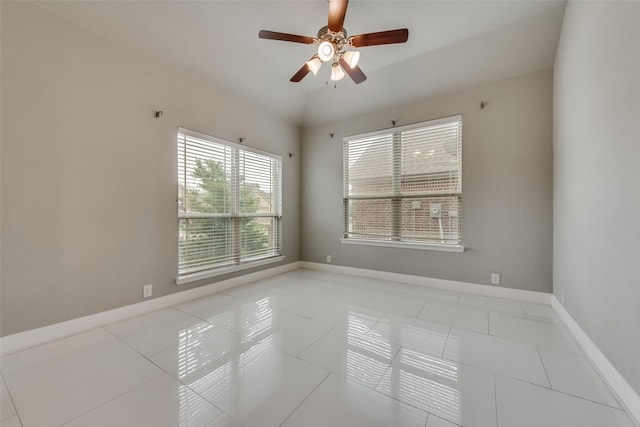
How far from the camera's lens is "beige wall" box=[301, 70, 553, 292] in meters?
Result: 3.05

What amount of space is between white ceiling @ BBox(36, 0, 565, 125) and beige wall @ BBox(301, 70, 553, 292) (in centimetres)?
28

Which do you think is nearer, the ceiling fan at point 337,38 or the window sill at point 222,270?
the ceiling fan at point 337,38

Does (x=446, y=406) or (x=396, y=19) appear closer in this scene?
(x=446, y=406)
